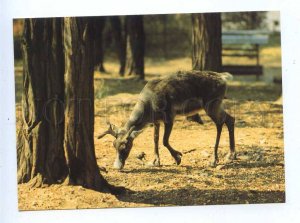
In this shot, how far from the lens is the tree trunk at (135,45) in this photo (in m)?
12.7

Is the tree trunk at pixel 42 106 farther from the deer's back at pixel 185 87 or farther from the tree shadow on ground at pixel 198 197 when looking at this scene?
the deer's back at pixel 185 87

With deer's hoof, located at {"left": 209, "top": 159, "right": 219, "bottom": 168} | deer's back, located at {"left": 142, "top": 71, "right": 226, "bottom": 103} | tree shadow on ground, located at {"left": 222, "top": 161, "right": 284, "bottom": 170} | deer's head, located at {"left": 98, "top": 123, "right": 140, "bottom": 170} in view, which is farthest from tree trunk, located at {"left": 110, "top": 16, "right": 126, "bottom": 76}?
tree shadow on ground, located at {"left": 222, "top": 161, "right": 284, "bottom": 170}

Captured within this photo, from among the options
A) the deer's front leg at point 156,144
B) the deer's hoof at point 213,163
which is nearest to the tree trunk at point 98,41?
the deer's front leg at point 156,144

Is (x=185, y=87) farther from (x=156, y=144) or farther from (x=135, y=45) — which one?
(x=135, y=45)

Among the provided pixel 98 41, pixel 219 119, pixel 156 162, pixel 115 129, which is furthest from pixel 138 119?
pixel 98 41

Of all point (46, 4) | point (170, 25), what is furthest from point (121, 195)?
point (170, 25)

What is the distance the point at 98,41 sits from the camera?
1052cm

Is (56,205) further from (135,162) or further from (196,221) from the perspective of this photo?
(196,221)

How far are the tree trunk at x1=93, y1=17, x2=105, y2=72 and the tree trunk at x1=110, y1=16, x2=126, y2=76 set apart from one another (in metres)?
1.55

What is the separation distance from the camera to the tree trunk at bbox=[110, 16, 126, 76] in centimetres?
1339

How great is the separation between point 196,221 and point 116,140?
1.54 m

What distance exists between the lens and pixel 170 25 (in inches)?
708

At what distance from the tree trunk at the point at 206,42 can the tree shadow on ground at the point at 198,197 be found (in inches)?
78.0

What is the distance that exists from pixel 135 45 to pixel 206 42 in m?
3.24
